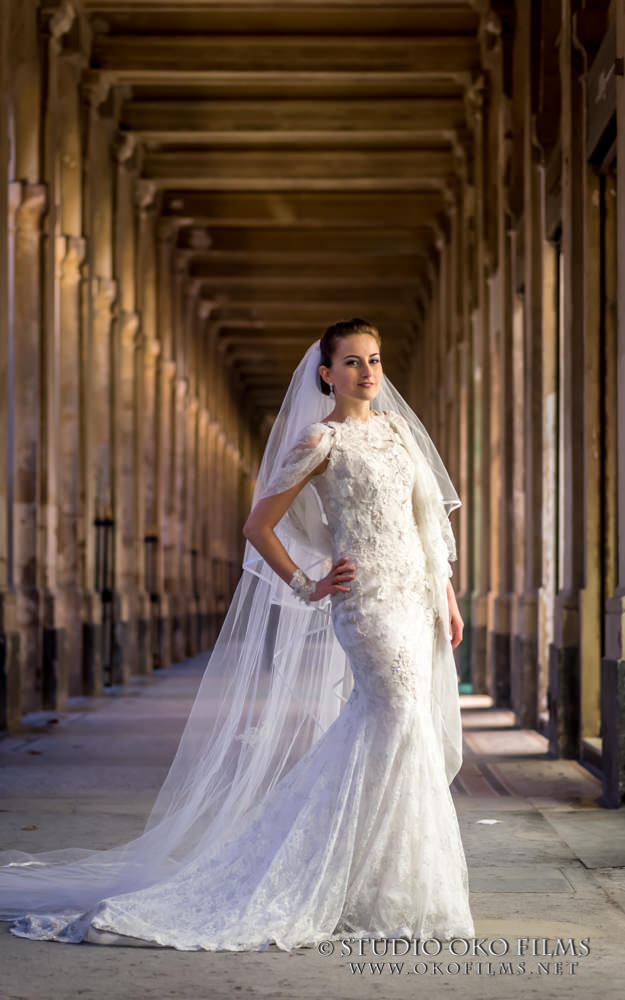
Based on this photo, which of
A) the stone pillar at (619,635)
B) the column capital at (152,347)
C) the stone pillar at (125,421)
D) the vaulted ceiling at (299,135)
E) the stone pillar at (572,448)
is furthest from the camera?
the column capital at (152,347)

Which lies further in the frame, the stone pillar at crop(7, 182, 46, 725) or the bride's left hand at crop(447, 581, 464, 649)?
the stone pillar at crop(7, 182, 46, 725)

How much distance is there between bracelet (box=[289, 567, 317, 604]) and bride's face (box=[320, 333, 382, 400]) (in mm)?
648

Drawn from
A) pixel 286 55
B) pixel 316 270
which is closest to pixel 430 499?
pixel 286 55

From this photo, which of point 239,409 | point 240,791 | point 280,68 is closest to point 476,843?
point 240,791

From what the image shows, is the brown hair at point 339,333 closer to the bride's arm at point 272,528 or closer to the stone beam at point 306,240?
the bride's arm at point 272,528

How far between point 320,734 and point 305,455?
3.55 feet

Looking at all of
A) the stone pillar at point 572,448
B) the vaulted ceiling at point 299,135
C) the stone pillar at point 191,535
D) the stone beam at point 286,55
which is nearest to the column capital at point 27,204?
the vaulted ceiling at point 299,135

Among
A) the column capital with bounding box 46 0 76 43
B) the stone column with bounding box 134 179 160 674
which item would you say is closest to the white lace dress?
the column capital with bounding box 46 0 76 43

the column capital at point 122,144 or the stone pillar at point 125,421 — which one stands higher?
the column capital at point 122,144

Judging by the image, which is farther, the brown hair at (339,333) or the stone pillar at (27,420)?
the stone pillar at (27,420)

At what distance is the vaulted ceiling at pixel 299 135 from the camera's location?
17047mm

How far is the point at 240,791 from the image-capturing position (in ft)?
18.9

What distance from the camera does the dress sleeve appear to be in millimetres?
5254

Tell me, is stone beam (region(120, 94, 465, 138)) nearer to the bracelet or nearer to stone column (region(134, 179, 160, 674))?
stone column (region(134, 179, 160, 674))
